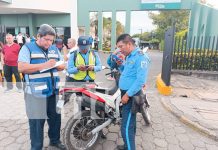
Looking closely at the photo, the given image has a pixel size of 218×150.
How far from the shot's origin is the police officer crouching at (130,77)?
8.00ft

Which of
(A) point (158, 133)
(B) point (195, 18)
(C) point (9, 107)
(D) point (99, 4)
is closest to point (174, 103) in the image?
(A) point (158, 133)

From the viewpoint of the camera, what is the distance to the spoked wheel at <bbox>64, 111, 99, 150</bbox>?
8.67 ft

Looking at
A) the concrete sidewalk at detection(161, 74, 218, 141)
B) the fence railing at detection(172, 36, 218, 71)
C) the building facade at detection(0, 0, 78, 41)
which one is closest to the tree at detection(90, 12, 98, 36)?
the building facade at detection(0, 0, 78, 41)

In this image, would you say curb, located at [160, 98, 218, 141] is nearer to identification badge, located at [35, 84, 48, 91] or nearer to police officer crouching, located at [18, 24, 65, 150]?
police officer crouching, located at [18, 24, 65, 150]

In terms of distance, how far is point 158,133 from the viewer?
352 cm

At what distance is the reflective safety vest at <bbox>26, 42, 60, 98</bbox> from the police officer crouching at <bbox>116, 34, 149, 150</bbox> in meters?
0.93

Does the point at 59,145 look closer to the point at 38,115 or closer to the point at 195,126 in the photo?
the point at 38,115

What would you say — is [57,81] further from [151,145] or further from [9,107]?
[9,107]

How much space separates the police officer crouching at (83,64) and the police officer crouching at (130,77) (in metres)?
0.96

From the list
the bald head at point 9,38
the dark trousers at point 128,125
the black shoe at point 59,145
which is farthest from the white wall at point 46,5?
the dark trousers at point 128,125

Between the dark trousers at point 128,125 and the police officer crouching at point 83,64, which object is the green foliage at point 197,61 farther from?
the dark trousers at point 128,125

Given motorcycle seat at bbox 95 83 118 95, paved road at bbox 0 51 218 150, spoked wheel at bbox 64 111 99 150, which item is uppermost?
motorcycle seat at bbox 95 83 118 95

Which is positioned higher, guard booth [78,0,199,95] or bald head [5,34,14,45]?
guard booth [78,0,199,95]

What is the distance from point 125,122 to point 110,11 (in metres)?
17.7
